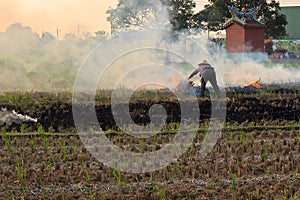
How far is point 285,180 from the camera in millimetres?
7980

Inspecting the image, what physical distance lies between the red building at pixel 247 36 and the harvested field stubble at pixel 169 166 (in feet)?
54.5

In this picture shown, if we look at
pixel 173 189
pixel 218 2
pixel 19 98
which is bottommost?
pixel 173 189

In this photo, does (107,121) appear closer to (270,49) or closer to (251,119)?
(251,119)

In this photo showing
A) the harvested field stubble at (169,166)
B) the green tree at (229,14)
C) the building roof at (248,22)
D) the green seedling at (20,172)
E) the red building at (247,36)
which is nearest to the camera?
the harvested field stubble at (169,166)

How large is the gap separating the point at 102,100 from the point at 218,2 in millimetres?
21665

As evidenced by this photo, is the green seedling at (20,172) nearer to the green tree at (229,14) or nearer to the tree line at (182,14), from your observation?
the tree line at (182,14)

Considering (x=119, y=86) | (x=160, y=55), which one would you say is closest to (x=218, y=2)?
(x=160, y=55)

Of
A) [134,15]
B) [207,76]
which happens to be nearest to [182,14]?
[134,15]

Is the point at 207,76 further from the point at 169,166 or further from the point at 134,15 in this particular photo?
the point at 134,15

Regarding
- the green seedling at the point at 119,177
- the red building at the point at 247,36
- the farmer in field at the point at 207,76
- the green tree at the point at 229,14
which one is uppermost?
the green tree at the point at 229,14

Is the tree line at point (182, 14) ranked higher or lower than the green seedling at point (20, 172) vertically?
higher

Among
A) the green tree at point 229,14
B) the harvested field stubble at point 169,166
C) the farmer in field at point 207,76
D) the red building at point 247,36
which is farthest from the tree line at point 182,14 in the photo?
the harvested field stubble at point 169,166

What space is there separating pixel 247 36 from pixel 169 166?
21.6m

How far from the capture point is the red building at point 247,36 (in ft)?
97.1
